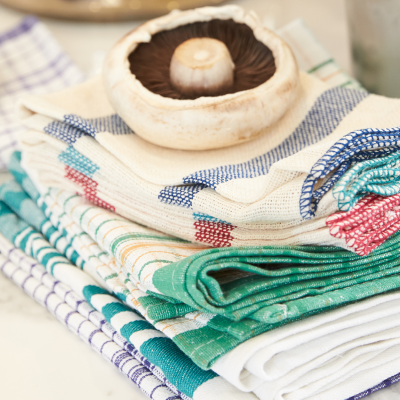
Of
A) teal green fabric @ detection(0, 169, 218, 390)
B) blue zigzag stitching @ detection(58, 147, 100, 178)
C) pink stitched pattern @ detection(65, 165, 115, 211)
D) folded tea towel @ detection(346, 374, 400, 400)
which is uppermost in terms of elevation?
blue zigzag stitching @ detection(58, 147, 100, 178)

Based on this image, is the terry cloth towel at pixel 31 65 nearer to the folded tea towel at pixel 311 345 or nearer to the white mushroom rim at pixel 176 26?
the white mushroom rim at pixel 176 26

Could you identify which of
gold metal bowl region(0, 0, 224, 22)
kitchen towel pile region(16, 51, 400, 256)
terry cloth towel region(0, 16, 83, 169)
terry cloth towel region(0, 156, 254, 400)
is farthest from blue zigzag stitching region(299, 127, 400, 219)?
gold metal bowl region(0, 0, 224, 22)

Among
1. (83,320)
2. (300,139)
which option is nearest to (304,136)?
(300,139)

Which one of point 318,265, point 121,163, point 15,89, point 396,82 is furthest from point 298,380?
point 15,89

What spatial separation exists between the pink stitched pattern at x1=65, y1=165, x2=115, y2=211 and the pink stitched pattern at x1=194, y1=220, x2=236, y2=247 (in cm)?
7

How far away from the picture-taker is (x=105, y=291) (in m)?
0.37

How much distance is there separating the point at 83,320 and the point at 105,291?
3 centimetres

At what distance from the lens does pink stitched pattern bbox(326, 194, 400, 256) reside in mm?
277

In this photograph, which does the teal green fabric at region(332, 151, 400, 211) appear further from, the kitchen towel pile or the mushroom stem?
the mushroom stem

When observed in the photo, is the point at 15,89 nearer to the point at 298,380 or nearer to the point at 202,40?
the point at 202,40

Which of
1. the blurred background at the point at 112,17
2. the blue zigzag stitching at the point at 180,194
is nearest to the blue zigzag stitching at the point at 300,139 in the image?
the blue zigzag stitching at the point at 180,194

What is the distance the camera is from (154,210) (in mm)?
343

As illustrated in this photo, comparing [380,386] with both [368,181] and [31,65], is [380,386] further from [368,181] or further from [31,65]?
[31,65]

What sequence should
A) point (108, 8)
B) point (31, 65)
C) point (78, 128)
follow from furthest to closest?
point (108, 8) → point (31, 65) → point (78, 128)
